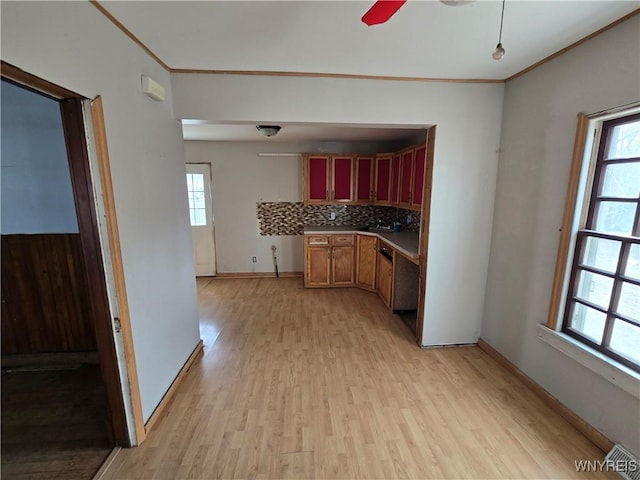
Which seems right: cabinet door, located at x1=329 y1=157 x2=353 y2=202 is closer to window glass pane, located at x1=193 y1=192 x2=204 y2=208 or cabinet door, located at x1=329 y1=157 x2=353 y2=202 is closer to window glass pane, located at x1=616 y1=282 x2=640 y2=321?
window glass pane, located at x1=193 y1=192 x2=204 y2=208

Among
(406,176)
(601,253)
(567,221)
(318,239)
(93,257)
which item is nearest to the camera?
(93,257)

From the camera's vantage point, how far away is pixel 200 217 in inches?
189

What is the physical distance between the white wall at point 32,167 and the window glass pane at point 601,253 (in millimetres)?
3560

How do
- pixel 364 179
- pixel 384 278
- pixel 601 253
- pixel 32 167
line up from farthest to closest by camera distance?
pixel 364 179 < pixel 384 278 < pixel 32 167 < pixel 601 253

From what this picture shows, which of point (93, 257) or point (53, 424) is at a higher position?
point (93, 257)

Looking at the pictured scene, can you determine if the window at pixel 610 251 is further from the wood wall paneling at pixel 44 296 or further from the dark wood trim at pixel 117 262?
the wood wall paneling at pixel 44 296

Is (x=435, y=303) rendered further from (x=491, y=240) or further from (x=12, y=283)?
(x=12, y=283)

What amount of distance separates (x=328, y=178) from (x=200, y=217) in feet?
7.49

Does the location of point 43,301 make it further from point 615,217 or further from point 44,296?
point 615,217

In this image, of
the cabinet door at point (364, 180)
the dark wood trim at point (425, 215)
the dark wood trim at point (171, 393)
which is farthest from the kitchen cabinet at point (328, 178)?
the dark wood trim at point (171, 393)

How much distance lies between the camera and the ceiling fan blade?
0.90 m

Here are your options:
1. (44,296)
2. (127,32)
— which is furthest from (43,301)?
(127,32)

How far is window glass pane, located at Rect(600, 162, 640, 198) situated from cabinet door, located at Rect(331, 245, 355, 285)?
2.91 m

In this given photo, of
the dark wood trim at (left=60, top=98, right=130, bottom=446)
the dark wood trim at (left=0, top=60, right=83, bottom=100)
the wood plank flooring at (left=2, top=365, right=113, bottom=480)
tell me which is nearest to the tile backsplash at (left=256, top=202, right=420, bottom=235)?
the wood plank flooring at (left=2, top=365, right=113, bottom=480)
